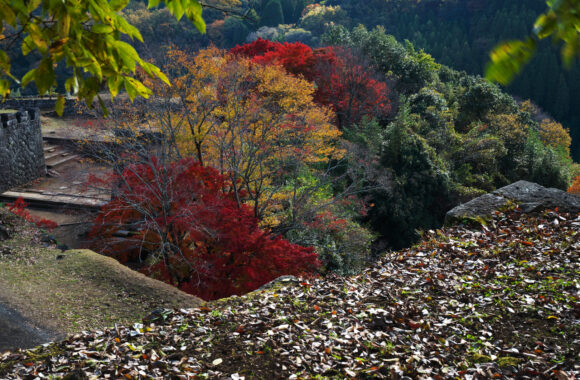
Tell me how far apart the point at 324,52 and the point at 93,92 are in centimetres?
2468

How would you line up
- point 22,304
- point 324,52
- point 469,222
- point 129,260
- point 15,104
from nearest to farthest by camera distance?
point 22,304 → point 469,222 → point 129,260 → point 15,104 → point 324,52

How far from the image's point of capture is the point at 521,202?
808 centimetres

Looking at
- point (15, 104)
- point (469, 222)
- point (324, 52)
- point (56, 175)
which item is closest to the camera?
point (469, 222)

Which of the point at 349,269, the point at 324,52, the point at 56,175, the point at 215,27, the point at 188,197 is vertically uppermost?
the point at 215,27

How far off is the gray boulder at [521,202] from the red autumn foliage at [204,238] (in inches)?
119

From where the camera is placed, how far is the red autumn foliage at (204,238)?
328 inches

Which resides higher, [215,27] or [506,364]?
[215,27]

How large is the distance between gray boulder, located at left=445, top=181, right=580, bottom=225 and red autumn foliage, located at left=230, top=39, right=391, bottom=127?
608 inches

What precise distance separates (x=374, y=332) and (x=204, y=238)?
17.2 feet

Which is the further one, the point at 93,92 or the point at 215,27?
the point at 215,27

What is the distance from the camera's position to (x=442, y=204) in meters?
17.9

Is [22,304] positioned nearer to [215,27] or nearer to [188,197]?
[188,197]

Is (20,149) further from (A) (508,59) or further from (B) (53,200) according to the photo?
(A) (508,59)

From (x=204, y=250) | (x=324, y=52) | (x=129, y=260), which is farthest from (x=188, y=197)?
(x=324, y=52)
